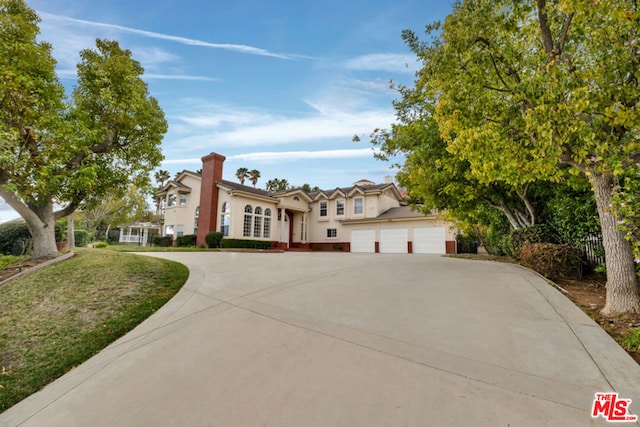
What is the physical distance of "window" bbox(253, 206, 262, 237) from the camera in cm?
2215

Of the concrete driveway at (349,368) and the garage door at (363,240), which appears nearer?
the concrete driveway at (349,368)

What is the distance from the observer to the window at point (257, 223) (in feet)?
72.7

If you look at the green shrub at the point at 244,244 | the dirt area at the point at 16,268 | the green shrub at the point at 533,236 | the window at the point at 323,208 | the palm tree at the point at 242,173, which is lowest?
the dirt area at the point at 16,268

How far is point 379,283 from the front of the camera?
6652mm

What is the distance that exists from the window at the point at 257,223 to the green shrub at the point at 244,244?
819mm

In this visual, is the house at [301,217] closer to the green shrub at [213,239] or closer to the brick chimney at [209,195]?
the brick chimney at [209,195]

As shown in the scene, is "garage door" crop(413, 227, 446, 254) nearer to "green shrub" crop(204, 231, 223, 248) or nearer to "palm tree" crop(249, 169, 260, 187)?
"green shrub" crop(204, 231, 223, 248)

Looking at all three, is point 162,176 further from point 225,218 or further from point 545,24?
point 545,24

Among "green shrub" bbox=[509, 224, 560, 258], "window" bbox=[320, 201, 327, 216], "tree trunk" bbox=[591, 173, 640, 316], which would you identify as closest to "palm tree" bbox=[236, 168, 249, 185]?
"window" bbox=[320, 201, 327, 216]

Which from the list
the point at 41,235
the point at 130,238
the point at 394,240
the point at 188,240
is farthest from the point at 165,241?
the point at 394,240

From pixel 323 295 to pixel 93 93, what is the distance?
10967 mm

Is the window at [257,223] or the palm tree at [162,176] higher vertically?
the palm tree at [162,176]

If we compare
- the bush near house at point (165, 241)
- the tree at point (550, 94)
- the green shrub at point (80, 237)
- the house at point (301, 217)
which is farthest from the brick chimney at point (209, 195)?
the tree at point (550, 94)

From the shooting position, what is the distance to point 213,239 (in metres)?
20.3
